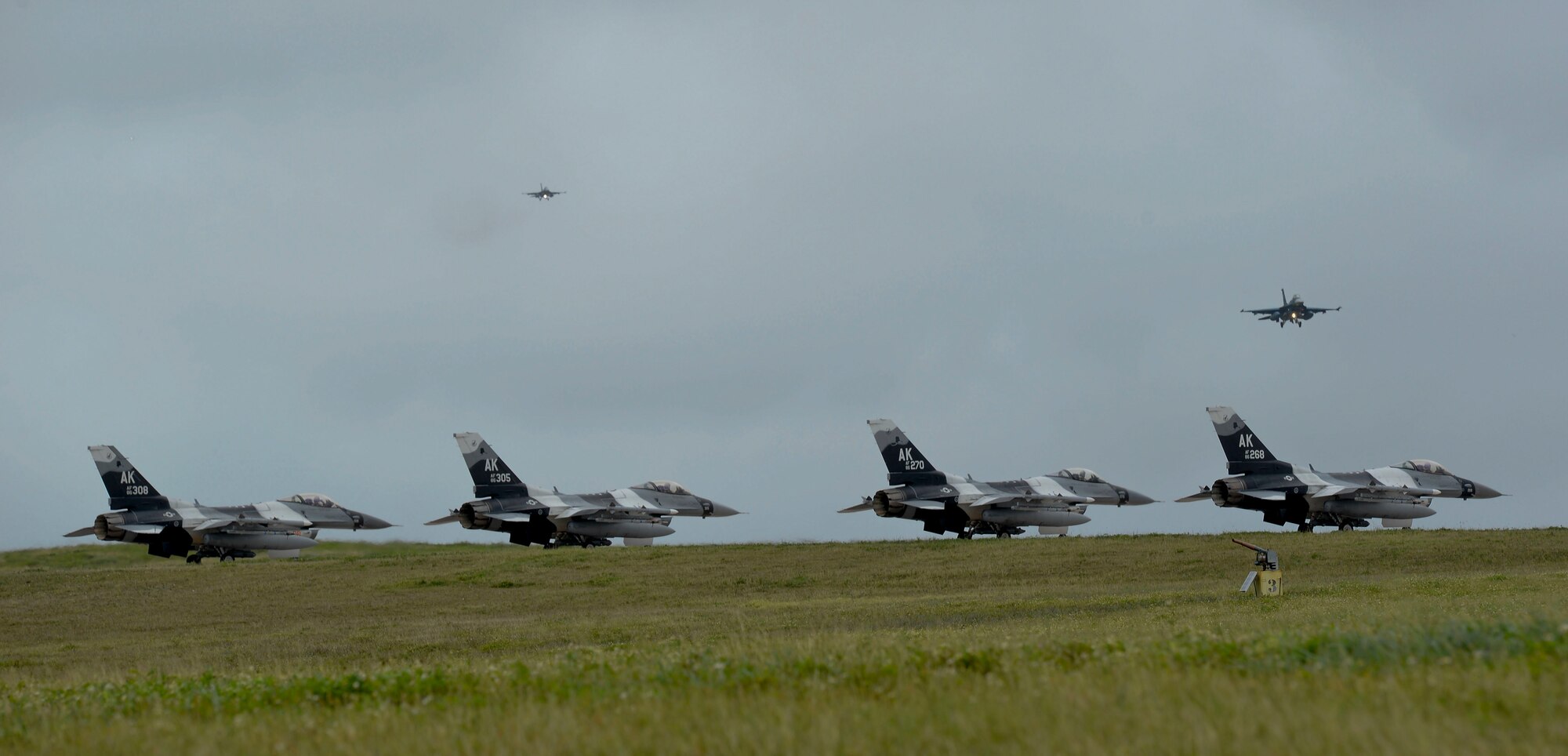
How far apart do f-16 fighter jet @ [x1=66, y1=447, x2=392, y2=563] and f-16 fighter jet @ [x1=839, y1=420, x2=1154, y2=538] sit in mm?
23616

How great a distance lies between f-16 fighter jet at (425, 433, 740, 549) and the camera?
189 feet

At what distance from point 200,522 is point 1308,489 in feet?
147

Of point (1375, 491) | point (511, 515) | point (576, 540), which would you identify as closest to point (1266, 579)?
point (1375, 491)

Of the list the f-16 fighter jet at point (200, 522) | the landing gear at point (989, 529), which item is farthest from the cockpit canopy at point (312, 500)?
the landing gear at point (989, 529)

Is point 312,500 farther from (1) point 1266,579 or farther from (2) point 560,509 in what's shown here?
(1) point 1266,579

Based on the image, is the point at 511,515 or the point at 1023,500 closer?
the point at 511,515

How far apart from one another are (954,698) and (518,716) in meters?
2.96

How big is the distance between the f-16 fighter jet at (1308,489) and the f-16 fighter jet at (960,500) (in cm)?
625

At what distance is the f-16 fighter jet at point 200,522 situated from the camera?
53.8 meters

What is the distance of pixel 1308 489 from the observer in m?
55.5

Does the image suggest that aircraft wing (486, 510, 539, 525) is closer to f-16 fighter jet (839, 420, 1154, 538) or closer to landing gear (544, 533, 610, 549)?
landing gear (544, 533, 610, 549)

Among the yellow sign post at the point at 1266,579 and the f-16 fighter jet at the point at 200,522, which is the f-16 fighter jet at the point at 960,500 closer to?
the f-16 fighter jet at the point at 200,522

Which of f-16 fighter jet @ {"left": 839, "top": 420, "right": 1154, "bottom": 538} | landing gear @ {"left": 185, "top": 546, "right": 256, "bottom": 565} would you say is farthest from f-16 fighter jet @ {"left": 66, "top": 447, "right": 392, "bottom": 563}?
f-16 fighter jet @ {"left": 839, "top": 420, "right": 1154, "bottom": 538}

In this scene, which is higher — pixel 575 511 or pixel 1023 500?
pixel 1023 500
